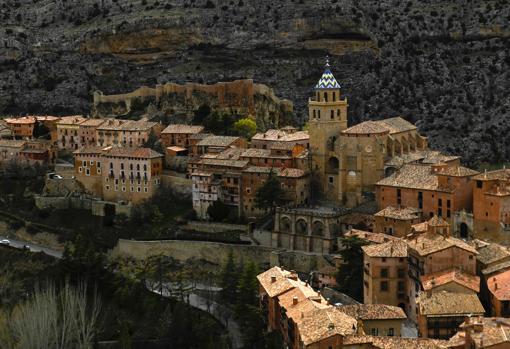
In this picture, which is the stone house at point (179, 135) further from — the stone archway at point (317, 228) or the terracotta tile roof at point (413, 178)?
the terracotta tile roof at point (413, 178)

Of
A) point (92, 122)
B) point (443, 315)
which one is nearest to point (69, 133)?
point (92, 122)

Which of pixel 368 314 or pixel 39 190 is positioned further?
pixel 39 190

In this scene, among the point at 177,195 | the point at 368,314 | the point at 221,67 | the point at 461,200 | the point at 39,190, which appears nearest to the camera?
the point at 368,314

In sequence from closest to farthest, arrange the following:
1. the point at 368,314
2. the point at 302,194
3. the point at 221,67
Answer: the point at 368,314, the point at 302,194, the point at 221,67

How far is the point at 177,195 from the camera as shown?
2653 inches

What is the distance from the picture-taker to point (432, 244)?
47719 mm

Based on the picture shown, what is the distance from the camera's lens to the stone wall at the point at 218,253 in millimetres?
57000

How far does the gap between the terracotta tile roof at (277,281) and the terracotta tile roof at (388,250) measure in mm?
4020

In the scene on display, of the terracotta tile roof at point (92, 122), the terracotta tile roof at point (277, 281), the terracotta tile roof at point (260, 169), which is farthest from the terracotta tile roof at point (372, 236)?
the terracotta tile roof at point (92, 122)

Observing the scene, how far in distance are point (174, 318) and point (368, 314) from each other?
10933 mm

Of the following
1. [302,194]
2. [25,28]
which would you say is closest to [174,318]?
[302,194]

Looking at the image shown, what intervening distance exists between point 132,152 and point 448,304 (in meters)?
31.5

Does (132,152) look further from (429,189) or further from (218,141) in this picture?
(429,189)

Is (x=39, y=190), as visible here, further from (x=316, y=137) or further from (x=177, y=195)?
(x=316, y=137)
